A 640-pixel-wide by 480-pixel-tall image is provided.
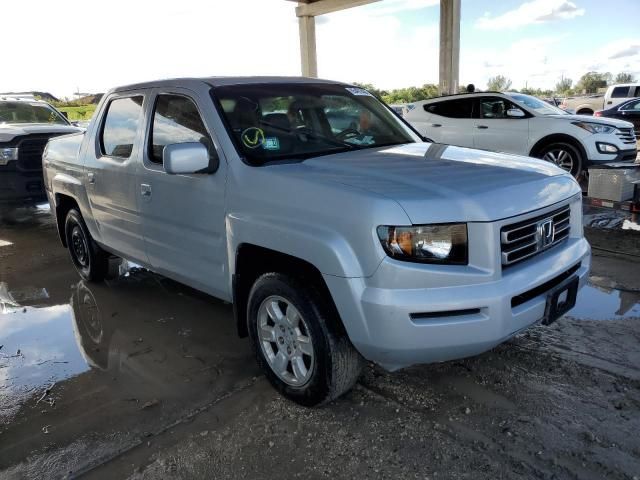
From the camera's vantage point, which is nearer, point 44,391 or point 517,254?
point 517,254

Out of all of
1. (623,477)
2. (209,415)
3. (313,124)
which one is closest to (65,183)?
(313,124)

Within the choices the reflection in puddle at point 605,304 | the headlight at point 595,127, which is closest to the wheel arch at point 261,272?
the reflection in puddle at point 605,304

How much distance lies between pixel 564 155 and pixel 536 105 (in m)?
1.28

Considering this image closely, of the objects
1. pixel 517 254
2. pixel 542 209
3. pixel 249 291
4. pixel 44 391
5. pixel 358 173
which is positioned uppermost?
pixel 358 173

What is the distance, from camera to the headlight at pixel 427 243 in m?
2.44

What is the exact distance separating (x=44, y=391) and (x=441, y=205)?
8.95ft

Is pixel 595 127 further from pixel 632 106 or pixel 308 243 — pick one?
pixel 632 106

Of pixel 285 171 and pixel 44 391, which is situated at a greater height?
pixel 285 171

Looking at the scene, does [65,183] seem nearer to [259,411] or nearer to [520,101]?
[259,411]

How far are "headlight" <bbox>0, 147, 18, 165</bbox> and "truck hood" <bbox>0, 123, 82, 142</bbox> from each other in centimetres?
15

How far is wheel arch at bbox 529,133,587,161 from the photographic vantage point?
870 cm

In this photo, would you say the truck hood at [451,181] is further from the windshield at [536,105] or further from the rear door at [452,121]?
the rear door at [452,121]

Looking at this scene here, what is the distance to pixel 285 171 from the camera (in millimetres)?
2904

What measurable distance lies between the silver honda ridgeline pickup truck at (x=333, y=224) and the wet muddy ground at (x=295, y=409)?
33 centimetres
